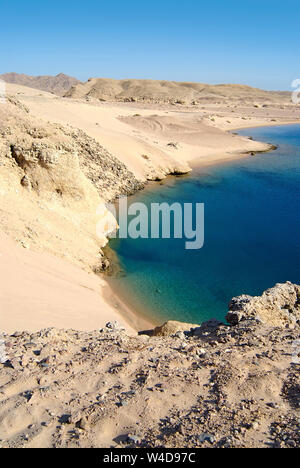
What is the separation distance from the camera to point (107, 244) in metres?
15.0

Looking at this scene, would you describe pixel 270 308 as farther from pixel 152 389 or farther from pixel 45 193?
pixel 45 193

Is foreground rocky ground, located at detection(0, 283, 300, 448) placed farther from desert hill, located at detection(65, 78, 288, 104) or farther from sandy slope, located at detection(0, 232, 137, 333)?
desert hill, located at detection(65, 78, 288, 104)

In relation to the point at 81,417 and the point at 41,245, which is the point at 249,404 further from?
the point at 41,245

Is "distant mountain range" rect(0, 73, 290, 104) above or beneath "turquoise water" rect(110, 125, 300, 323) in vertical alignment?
above

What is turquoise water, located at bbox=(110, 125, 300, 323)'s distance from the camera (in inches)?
452

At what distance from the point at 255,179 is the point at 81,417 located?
2572cm

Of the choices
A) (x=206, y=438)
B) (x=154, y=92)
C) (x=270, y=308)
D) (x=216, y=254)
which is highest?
(x=154, y=92)

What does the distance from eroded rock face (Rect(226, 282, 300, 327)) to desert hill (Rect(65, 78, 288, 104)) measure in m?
70.3

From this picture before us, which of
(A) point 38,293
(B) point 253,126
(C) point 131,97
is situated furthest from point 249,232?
(C) point 131,97

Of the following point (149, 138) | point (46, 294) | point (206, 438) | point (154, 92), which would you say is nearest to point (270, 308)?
point (206, 438)

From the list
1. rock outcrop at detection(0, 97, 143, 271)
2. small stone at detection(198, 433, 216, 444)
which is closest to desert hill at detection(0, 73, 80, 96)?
rock outcrop at detection(0, 97, 143, 271)

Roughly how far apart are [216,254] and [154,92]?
7765 centimetres

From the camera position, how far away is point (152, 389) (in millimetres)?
4750

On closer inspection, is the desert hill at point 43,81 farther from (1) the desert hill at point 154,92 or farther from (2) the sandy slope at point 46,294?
(2) the sandy slope at point 46,294
